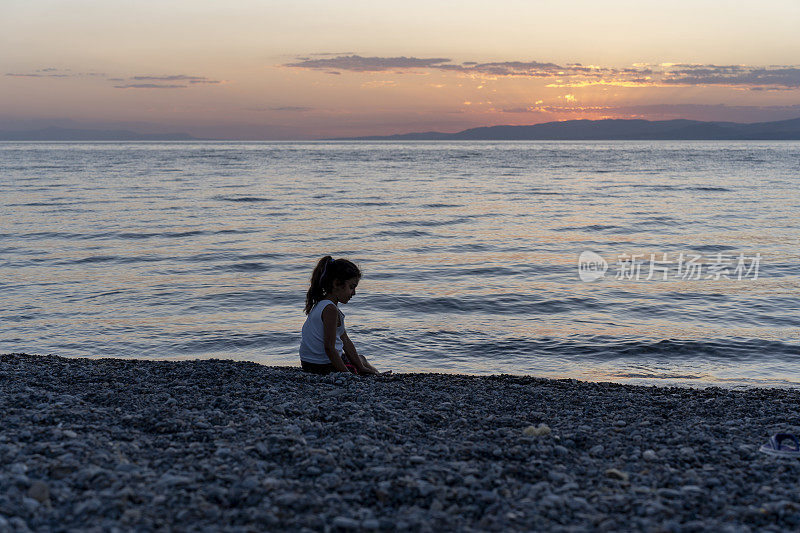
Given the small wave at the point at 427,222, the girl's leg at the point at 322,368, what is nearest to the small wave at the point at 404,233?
the small wave at the point at 427,222

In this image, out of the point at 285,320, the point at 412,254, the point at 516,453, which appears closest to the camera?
the point at 516,453

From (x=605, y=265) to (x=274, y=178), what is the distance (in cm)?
4397

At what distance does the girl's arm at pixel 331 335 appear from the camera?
27.9 ft

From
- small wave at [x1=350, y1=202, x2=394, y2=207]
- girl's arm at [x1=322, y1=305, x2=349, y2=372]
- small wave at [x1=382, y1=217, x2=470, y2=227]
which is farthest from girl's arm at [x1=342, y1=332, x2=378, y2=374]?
small wave at [x1=350, y1=202, x2=394, y2=207]

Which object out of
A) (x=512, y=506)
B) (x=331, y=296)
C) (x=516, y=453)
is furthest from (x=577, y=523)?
(x=331, y=296)

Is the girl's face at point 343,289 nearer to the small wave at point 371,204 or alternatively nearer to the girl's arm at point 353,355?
the girl's arm at point 353,355

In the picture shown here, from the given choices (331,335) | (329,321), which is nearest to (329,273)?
(329,321)

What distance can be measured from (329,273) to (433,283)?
9.15 metres

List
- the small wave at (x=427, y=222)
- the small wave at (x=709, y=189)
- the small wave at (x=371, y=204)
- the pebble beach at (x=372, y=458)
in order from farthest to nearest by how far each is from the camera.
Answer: the small wave at (x=709, y=189) → the small wave at (x=371, y=204) → the small wave at (x=427, y=222) → the pebble beach at (x=372, y=458)

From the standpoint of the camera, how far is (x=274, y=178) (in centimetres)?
5931

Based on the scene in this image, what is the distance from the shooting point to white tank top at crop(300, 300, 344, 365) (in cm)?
869

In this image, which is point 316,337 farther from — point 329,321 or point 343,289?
point 343,289

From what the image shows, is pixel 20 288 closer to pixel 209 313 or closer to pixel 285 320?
pixel 209 313

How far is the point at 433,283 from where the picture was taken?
17578mm
